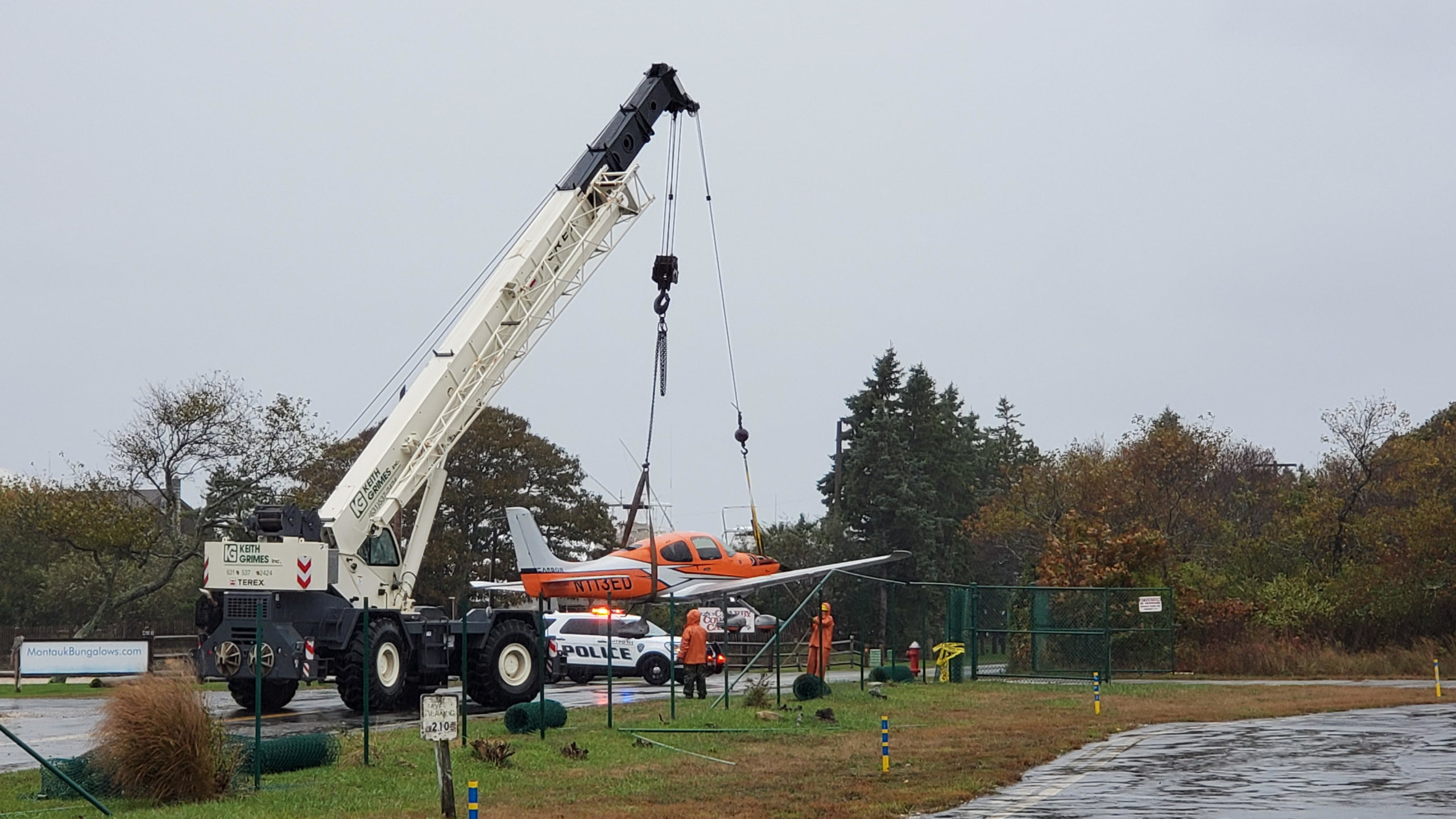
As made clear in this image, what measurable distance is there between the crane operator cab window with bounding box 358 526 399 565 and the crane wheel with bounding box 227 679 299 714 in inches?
86.9

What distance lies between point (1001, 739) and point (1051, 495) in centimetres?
4322

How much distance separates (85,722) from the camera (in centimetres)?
2261

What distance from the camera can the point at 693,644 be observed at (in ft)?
87.5

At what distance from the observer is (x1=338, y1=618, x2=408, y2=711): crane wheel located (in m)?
22.1

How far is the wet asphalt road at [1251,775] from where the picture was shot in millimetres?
13023

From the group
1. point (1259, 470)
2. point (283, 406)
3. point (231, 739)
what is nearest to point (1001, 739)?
point (231, 739)

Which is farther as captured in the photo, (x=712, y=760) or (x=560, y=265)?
(x=560, y=265)

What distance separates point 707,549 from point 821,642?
11023 millimetres

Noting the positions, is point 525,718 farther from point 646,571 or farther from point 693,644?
point 646,571

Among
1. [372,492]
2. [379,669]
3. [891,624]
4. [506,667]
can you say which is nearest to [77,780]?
[379,669]

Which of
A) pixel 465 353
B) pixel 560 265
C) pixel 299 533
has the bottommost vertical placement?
pixel 299 533

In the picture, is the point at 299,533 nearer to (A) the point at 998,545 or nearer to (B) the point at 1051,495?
(B) the point at 1051,495

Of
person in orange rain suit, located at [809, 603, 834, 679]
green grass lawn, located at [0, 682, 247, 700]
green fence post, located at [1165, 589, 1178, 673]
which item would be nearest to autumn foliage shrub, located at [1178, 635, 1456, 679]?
green fence post, located at [1165, 589, 1178, 673]

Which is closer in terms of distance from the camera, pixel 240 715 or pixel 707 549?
pixel 240 715
